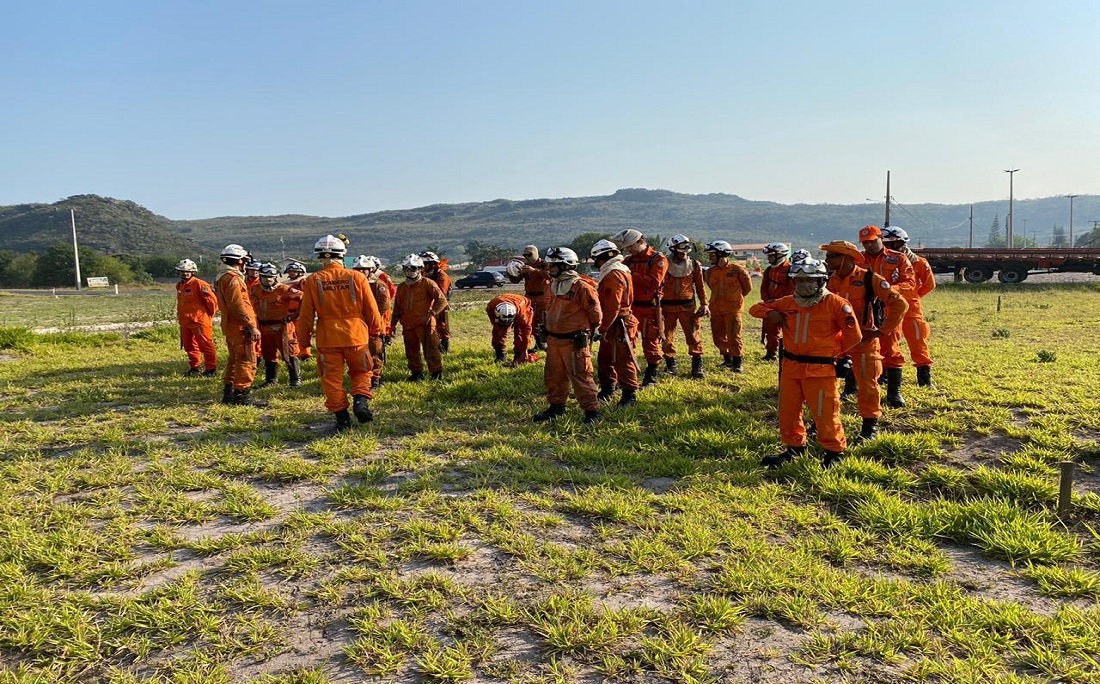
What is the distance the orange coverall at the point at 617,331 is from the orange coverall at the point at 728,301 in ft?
7.46

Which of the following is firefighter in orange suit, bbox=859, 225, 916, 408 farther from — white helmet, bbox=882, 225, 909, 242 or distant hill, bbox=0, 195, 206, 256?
distant hill, bbox=0, 195, 206, 256

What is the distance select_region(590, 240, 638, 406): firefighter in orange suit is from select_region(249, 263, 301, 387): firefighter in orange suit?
4.56 m

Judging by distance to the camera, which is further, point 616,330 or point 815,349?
point 616,330

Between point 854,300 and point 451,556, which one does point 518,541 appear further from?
point 854,300

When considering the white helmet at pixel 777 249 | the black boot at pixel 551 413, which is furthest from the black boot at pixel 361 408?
the white helmet at pixel 777 249

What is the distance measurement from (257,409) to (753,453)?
19.2ft

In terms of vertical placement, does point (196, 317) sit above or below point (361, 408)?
above

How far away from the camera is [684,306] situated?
359 inches

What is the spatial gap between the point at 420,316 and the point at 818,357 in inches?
224

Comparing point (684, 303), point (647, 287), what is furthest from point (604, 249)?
point (684, 303)

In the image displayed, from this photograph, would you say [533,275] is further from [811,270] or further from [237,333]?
[811,270]

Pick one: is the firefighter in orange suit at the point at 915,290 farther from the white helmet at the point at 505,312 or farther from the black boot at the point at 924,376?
the white helmet at the point at 505,312

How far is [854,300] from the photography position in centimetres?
612

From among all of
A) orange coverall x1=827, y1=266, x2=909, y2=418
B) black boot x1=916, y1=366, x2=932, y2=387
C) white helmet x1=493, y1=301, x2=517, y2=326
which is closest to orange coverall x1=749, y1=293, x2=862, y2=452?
orange coverall x1=827, y1=266, x2=909, y2=418
